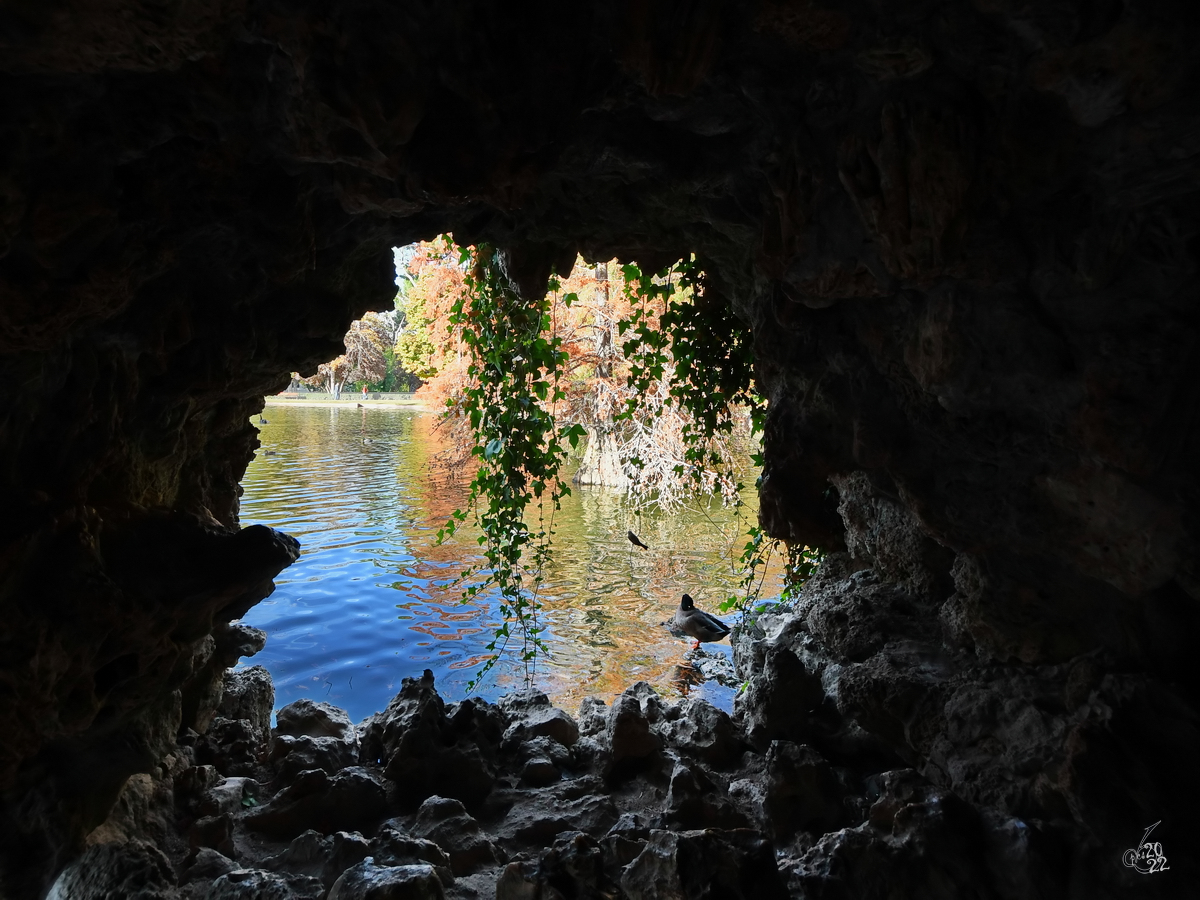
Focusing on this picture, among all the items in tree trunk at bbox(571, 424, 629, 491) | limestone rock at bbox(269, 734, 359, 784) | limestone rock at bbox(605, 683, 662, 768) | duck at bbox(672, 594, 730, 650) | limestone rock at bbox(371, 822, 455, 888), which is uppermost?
tree trunk at bbox(571, 424, 629, 491)

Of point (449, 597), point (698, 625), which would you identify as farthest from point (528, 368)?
point (449, 597)

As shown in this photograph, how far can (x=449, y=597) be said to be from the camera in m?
8.23

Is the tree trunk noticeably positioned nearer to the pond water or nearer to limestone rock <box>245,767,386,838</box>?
the pond water

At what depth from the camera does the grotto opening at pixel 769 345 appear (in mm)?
1856

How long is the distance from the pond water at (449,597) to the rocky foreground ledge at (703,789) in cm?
192

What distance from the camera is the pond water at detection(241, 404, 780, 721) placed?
6.30 m

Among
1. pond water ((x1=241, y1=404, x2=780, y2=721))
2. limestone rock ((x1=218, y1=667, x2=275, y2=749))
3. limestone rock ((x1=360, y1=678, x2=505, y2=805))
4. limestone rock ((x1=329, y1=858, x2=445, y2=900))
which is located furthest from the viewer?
pond water ((x1=241, y1=404, x2=780, y2=721))

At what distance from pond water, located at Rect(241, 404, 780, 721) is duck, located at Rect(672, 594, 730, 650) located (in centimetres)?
17

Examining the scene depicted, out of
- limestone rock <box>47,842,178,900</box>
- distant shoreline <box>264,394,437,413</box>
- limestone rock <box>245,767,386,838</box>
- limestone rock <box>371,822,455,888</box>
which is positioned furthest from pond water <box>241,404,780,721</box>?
distant shoreline <box>264,394,437,413</box>

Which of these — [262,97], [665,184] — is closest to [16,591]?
[262,97]

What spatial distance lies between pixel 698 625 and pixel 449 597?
3.08 m

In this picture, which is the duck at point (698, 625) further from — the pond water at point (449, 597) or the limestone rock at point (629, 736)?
the limestone rock at point (629, 736)

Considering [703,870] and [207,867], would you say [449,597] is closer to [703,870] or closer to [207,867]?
[207,867]

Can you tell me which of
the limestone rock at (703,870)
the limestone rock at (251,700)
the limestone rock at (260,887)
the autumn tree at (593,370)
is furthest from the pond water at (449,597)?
the limestone rock at (260,887)
